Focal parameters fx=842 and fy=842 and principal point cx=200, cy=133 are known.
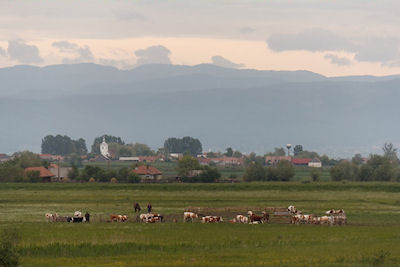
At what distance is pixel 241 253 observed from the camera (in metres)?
47.2

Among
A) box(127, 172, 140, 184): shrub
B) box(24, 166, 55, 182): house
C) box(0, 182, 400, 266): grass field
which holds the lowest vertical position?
box(0, 182, 400, 266): grass field

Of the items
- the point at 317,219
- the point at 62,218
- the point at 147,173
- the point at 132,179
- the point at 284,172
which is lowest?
the point at 317,219

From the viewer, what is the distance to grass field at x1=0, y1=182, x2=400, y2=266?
1762 inches

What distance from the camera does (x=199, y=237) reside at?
54.2 m

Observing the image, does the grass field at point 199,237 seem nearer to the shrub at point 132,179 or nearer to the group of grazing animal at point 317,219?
the group of grazing animal at point 317,219

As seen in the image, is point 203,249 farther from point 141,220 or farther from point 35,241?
point 141,220

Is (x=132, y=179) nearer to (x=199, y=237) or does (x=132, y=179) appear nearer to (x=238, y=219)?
(x=238, y=219)

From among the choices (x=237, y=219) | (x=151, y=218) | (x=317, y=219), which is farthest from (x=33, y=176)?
(x=317, y=219)

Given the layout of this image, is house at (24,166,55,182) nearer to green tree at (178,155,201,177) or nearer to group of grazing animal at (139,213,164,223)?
green tree at (178,155,201,177)

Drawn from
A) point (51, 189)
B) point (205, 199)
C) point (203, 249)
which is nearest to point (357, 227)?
point (203, 249)

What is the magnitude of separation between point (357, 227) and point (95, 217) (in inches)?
902

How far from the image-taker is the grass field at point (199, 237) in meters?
44.8

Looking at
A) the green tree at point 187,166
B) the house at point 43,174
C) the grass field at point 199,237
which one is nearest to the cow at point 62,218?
the grass field at point 199,237

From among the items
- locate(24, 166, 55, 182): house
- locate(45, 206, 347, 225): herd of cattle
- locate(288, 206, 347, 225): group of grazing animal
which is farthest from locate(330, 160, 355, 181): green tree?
locate(288, 206, 347, 225): group of grazing animal
